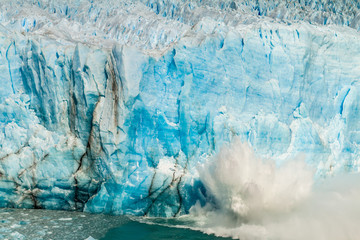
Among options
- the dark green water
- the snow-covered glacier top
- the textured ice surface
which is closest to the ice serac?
the textured ice surface

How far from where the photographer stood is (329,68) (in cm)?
903

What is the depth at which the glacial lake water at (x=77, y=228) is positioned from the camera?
630 cm

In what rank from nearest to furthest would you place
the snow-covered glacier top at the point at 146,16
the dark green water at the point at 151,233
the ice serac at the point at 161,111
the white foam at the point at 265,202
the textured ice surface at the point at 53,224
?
the textured ice surface at the point at 53,224 → the dark green water at the point at 151,233 → the white foam at the point at 265,202 → the ice serac at the point at 161,111 → the snow-covered glacier top at the point at 146,16

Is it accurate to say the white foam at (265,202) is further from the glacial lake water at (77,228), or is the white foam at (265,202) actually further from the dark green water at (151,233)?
the glacial lake water at (77,228)

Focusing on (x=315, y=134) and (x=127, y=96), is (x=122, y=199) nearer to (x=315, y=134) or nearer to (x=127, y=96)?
(x=127, y=96)

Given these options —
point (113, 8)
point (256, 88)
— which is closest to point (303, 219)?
point (256, 88)

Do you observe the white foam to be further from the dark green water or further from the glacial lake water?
the glacial lake water

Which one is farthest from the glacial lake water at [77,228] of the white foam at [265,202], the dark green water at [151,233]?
the white foam at [265,202]

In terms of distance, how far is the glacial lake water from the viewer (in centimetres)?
630

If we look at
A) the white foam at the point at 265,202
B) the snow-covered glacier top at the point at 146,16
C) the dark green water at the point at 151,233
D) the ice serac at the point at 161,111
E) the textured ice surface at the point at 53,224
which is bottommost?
the textured ice surface at the point at 53,224

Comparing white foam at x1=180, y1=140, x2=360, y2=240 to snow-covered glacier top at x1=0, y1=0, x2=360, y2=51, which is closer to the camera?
white foam at x1=180, y1=140, x2=360, y2=240

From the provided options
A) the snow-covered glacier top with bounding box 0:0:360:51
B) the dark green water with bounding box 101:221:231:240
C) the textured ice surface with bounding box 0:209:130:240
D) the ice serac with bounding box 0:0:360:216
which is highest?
the snow-covered glacier top with bounding box 0:0:360:51

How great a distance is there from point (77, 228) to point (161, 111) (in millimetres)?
2826

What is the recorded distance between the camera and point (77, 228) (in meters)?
6.61
